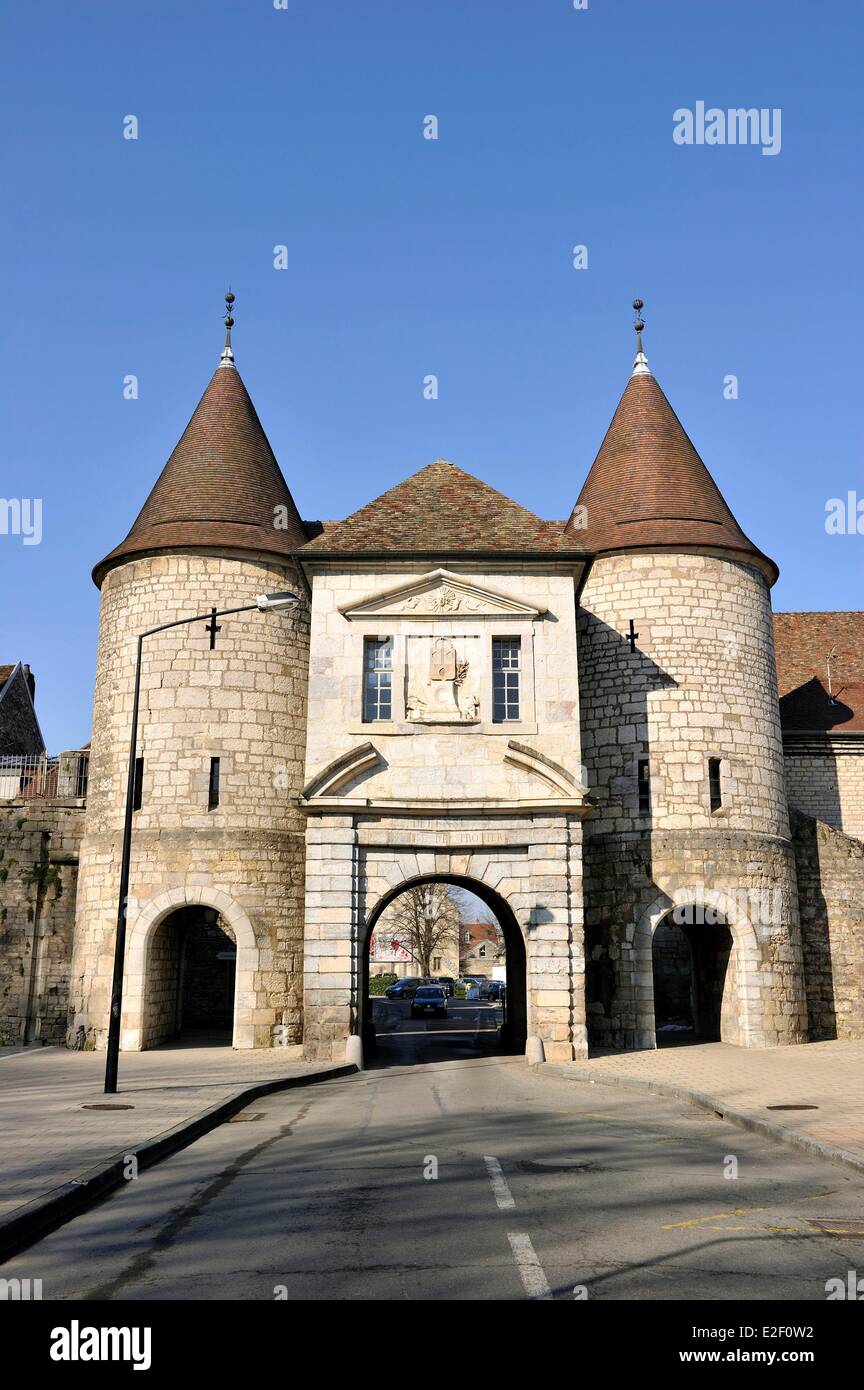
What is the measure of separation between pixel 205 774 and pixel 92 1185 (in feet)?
49.6

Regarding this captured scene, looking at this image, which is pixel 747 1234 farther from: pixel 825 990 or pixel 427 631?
pixel 825 990

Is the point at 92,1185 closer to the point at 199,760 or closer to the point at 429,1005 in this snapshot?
the point at 199,760

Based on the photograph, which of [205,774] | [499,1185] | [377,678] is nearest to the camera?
[499,1185]

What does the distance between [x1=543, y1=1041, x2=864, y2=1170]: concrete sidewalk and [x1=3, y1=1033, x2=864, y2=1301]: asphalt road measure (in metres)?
0.42

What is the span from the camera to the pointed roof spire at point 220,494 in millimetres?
24406

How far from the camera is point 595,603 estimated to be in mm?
24828

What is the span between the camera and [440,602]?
21.8 metres

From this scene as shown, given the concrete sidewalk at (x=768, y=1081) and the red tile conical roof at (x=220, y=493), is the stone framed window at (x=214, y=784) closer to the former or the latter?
the red tile conical roof at (x=220, y=493)

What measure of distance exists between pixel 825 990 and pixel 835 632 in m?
12.8

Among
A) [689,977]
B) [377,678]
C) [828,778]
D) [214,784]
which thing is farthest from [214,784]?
[828,778]

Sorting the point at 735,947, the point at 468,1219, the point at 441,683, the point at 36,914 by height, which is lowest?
the point at 468,1219
